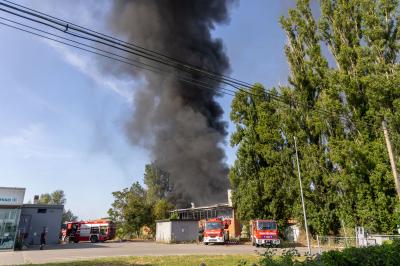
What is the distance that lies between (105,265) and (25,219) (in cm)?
2574

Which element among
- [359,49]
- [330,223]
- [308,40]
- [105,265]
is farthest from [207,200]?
[105,265]

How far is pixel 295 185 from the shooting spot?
2673cm

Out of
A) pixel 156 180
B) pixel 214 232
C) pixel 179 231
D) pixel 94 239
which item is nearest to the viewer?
pixel 214 232

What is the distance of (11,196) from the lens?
2419cm

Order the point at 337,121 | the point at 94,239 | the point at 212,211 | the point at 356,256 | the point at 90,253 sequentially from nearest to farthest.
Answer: the point at 356,256
the point at 90,253
the point at 337,121
the point at 94,239
the point at 212,211

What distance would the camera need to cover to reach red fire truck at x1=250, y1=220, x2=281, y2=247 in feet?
79.2

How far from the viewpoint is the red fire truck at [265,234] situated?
79.2 feet

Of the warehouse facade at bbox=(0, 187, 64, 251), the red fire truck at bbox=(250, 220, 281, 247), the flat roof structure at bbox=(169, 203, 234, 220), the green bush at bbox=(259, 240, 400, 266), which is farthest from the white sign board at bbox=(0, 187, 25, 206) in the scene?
the green bush at bbox=(259, 240, 400, 266)

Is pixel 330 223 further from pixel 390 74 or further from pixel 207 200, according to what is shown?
pixel 207 200

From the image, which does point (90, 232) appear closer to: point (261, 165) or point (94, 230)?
point (94, 230)

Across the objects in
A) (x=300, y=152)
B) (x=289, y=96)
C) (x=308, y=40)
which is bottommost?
(x=300, y=152)

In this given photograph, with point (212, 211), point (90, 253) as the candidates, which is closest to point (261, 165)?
point (212, 211)

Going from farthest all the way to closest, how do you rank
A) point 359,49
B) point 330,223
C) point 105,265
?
1. point 330,223
2. point 359,49
3. point 105,265

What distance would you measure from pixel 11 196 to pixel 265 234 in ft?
68.9
